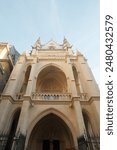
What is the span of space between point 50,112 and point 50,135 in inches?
113

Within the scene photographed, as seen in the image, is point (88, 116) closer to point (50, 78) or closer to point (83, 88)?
point (83, 88)

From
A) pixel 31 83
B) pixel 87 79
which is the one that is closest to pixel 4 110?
pixel 31 83

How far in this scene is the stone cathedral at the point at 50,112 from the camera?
9484mm

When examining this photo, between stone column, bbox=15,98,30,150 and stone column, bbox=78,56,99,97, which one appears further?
stone column, bbox=78,56,99,97

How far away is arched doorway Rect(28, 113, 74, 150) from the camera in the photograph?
1191cm

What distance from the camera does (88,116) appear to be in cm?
1123

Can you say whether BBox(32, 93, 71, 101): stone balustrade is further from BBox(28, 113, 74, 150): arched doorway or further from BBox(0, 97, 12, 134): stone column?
BBox(0, 97, 12, 134): stone column

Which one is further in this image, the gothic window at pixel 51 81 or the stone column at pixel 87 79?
the gothic window at pixel 51 81

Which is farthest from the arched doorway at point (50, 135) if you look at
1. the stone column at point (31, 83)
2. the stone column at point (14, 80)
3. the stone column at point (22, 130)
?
the stone column at point (14, 80)

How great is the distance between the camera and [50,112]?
435 inches

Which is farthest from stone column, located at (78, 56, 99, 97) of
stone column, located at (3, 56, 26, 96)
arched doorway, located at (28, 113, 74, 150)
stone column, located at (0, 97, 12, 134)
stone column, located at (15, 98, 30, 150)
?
stone column, located at (0, 97, 12, 134)

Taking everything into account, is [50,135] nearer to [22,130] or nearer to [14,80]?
[22,130]

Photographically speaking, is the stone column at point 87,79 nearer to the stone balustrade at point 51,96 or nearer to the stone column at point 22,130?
the stone balustrade at point 51,96

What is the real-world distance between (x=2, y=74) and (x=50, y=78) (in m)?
5.49
